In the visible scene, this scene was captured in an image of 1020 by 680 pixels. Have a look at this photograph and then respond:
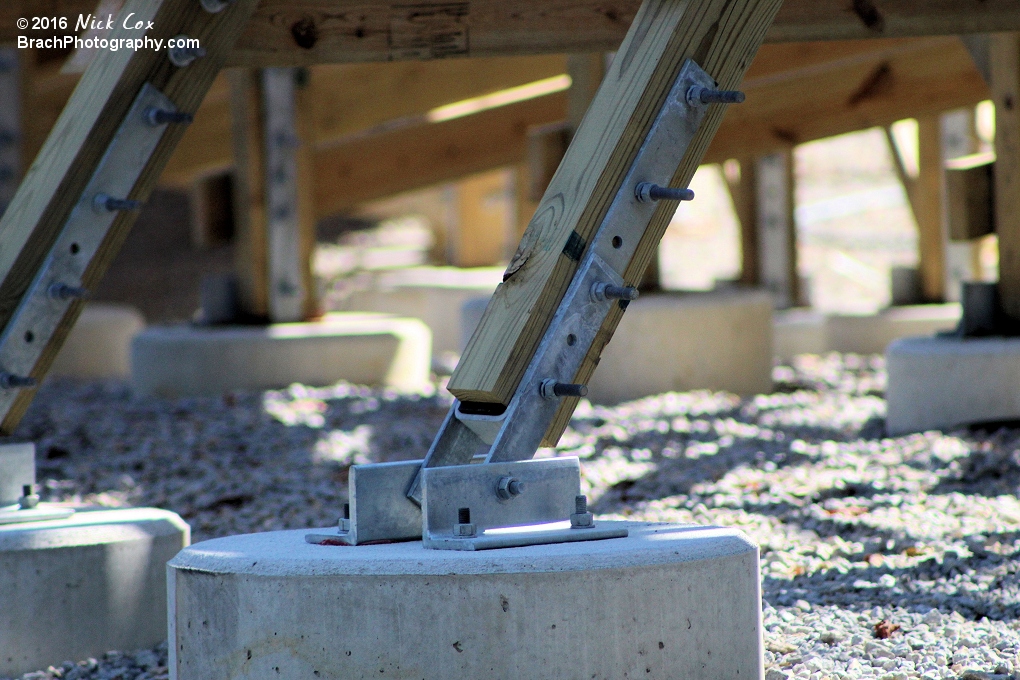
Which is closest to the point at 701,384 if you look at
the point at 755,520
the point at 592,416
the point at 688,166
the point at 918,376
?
the point at 592,416

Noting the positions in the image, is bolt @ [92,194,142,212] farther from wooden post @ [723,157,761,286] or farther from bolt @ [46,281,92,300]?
wooden post @ [723,157,761,286]

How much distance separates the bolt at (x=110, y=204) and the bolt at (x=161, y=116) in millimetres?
251

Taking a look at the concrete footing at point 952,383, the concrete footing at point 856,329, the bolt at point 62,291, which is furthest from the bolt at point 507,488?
the concrete footing at point 856,329

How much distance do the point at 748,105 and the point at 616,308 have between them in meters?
6.89

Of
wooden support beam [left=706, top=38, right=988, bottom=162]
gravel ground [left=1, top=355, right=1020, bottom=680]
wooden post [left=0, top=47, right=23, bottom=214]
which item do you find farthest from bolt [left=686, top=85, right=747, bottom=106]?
wooden post [left=0, top=47, right=23, bottom=214]

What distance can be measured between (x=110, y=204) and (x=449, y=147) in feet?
25.8

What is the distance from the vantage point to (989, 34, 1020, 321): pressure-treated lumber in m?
6.32

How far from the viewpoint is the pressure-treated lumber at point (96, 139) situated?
3914mm

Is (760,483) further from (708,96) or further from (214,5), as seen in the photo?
(214,5)

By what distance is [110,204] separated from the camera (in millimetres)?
3957

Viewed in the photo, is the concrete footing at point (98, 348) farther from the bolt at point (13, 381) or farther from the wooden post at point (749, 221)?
the bolt at point (13, 381)

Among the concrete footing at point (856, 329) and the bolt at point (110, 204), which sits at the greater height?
the concrete footing at point (856, 329)

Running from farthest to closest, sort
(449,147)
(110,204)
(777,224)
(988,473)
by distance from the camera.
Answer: (449,147) → (777,224) → (988,473) → (110,204)

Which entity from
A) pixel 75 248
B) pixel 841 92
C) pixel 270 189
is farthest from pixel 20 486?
pixel 841 92
